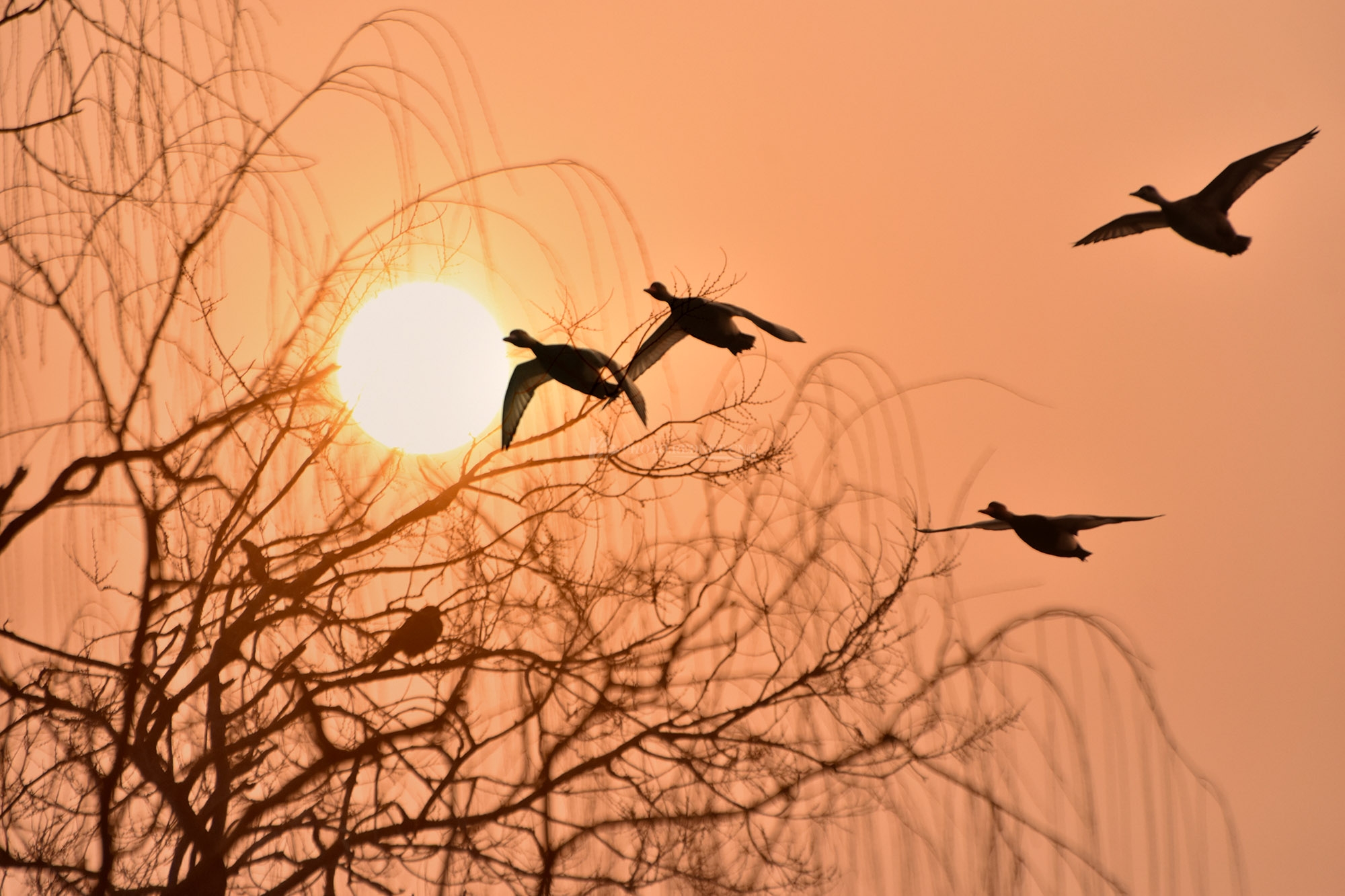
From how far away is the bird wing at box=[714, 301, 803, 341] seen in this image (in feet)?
8.52

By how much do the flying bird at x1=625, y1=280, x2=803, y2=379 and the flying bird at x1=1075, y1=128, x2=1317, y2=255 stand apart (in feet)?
4.39

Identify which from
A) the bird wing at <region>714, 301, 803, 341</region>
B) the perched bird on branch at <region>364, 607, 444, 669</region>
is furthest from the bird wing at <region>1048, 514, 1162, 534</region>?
the perched bird on branch at <region>364, 607, 444, 669</region>

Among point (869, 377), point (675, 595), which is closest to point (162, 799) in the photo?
point (675, 595)

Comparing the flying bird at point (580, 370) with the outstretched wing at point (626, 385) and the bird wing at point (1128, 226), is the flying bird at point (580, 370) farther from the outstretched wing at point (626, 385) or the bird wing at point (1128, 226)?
the bird wing at point (1128, 226)

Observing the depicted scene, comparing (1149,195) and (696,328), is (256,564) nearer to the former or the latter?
(696,328)

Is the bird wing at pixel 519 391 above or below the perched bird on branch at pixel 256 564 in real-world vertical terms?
above

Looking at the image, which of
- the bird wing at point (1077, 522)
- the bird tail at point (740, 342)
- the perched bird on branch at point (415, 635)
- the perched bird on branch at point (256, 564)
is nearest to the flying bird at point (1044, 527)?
the bird wing at point (1077, 522)

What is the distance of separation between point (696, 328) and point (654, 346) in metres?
0.14

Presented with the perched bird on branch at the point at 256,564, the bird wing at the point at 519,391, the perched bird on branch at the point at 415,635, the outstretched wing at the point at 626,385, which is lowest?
the perched bird on branch at the point at 415,635

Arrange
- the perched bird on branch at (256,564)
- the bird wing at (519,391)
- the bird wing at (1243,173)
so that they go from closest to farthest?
1. the perched bird on branch at (256,564)
2. the bird wing at (519,391)
3. the bird wing at (1243,173)

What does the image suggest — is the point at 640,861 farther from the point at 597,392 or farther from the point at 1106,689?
the point at 1106,689

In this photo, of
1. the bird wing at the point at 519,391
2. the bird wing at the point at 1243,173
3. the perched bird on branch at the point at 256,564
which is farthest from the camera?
the bird wing at the point at 1243,173

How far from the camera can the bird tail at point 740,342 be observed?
2832 mm

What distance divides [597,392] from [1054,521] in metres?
1.25
